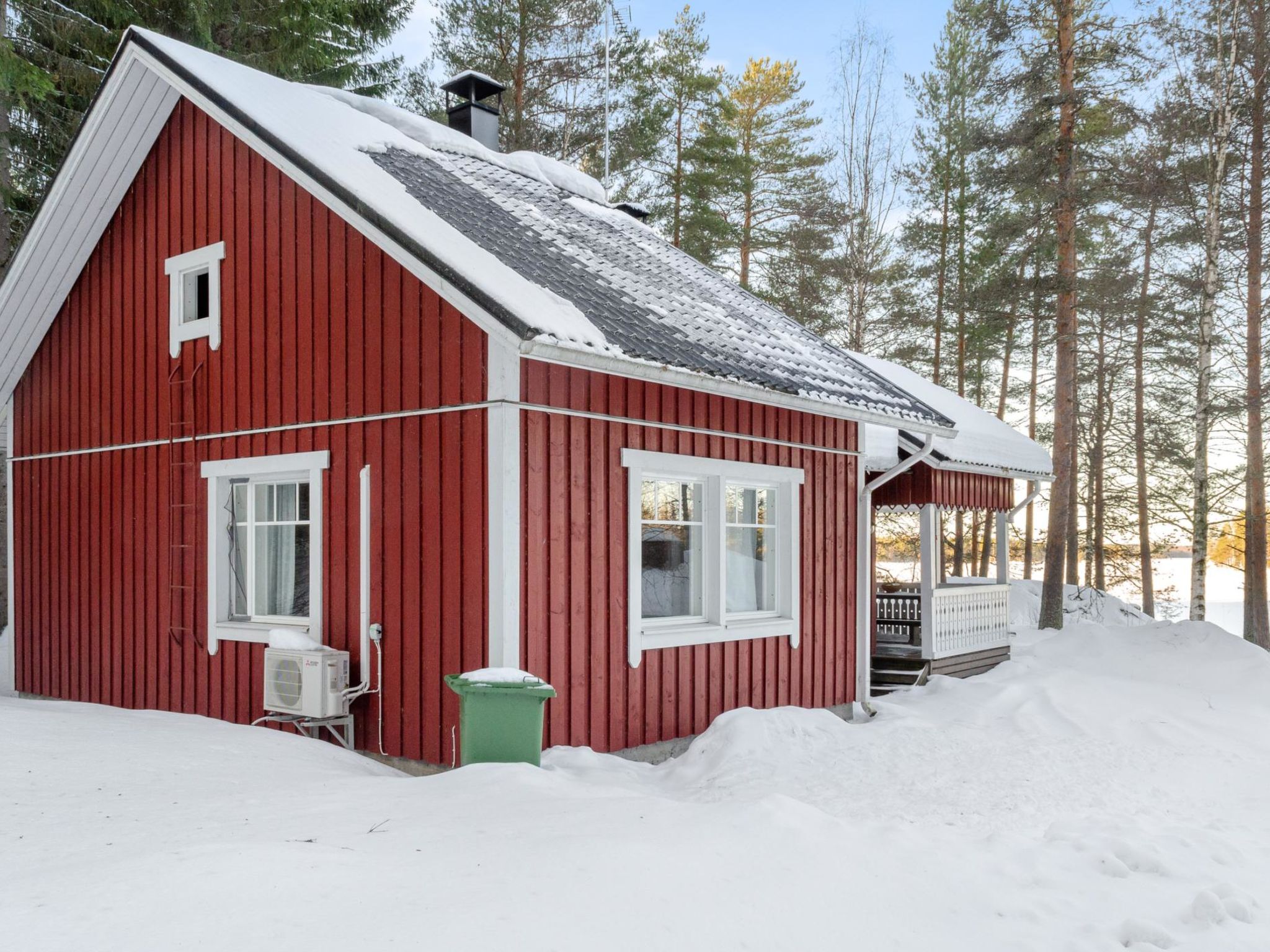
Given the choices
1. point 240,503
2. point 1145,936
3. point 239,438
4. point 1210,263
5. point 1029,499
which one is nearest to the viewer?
point 1145,936

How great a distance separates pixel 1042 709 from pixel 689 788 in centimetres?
469

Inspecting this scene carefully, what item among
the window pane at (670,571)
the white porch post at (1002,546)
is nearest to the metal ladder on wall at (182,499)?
the window pane at (670,571)

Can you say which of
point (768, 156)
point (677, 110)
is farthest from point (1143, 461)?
point (677, 110)

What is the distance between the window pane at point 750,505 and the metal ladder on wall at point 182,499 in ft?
14.8

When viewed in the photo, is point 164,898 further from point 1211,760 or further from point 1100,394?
point 1100,394

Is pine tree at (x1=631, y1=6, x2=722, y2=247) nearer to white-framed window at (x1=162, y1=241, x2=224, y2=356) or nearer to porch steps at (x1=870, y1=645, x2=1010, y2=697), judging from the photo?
porch steps at (x1=870, y1=645, x2=1010, y2=697)

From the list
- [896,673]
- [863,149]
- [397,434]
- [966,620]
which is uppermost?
[863,149]

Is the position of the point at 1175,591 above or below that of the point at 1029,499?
below

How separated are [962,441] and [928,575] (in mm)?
1884

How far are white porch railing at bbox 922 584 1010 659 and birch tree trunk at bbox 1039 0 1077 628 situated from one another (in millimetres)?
2539

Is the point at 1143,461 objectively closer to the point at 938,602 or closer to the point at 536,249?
the point at 938,602

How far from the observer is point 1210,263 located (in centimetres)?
1341

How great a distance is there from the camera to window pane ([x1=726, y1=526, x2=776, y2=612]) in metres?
8.34

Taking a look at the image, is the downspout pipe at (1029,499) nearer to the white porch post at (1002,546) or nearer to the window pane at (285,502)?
the white porch post at (1002,546)
